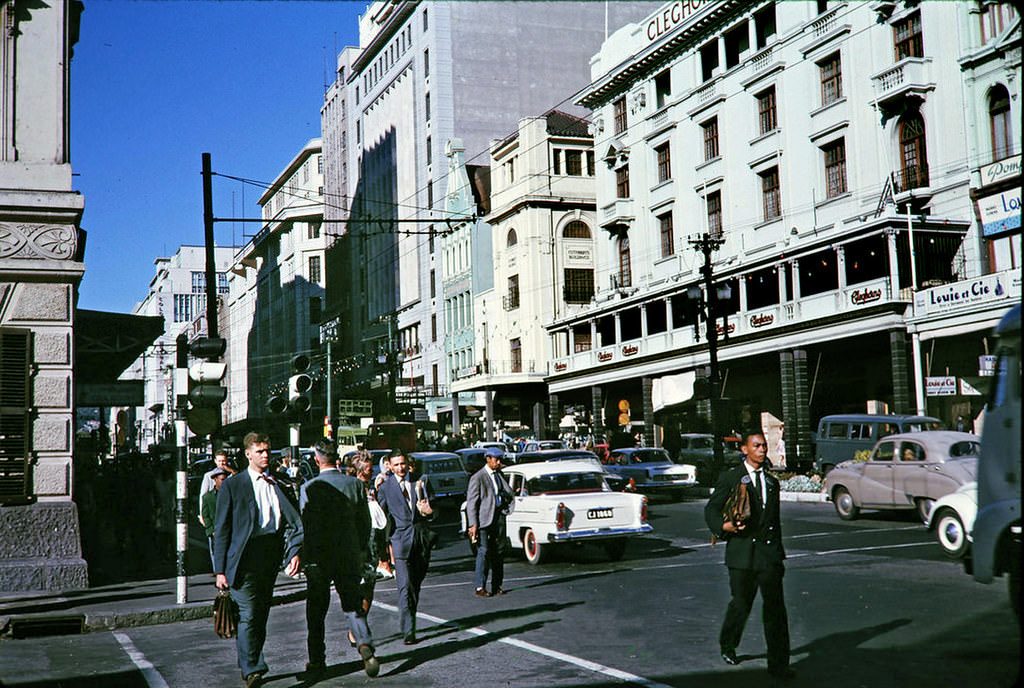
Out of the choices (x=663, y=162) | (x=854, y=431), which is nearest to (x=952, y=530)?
(x=854, y=431)

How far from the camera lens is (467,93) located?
8625 cm

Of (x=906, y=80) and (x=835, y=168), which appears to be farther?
(x=835, y=168)

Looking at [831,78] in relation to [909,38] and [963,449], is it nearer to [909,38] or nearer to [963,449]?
[909,38]

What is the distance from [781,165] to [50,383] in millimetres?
35194

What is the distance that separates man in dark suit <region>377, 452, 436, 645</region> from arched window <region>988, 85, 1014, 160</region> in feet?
89.2

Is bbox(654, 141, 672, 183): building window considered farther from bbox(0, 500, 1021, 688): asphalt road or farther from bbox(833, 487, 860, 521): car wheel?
bbox(0, 500, 1021, 688): asphalt road

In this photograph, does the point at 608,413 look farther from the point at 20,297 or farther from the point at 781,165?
the point at 20,297

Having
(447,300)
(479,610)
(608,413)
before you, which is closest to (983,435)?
(479,610)

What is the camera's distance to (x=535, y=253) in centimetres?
6831

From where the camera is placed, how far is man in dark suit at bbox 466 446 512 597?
1411 centimetres

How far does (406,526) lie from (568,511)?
6325mm

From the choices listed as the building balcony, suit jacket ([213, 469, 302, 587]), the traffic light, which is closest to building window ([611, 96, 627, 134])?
the building balcony

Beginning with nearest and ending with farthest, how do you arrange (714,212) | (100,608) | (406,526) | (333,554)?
1. (333,554)
2. (406,526)
3. (100,608)
4. (714,212)

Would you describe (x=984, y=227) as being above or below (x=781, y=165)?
below
